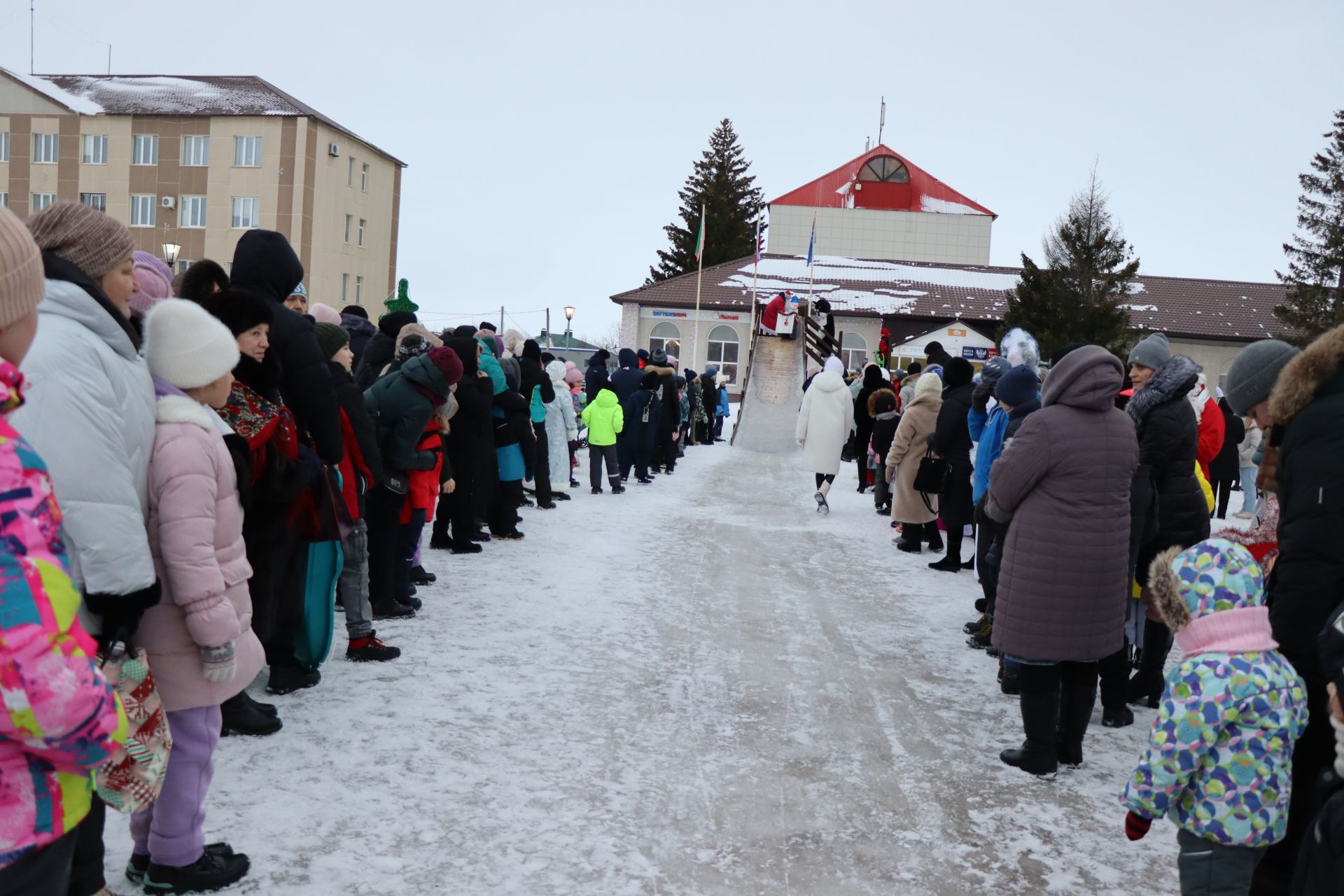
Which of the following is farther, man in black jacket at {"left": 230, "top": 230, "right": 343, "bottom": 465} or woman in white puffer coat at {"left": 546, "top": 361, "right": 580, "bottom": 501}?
woman in white puffer coat at {"left": 546, "top": 361, "right": 580, "bottom": 501}

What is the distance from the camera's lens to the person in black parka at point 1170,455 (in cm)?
568

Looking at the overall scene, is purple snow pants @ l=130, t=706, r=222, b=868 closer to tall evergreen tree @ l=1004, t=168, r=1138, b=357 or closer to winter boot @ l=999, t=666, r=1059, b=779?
winter boot @ l=999, t=666, r=1059, b=779

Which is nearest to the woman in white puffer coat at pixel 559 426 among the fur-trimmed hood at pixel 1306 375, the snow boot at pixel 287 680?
the snow boot at pixel 287 680

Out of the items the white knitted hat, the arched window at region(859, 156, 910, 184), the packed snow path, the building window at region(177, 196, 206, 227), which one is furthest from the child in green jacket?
the arched window at region(859, 156, 910, 184)

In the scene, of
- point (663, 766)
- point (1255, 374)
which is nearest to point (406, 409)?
point (663, 766)

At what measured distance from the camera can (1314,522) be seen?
10.5 ft

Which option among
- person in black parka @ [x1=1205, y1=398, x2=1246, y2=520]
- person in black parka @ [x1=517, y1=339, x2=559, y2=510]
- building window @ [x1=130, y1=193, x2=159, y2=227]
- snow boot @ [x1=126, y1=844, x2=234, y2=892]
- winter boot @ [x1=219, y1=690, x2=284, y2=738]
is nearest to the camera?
snow boot @ [x1=126, y1=844, x2=234, y2=892]

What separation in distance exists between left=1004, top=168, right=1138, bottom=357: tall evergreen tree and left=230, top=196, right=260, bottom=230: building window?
106 feet

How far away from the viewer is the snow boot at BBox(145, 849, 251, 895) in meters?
3.32

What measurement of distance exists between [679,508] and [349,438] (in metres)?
7.84

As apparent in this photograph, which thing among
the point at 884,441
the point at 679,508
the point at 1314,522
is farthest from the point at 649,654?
the point at 884,441

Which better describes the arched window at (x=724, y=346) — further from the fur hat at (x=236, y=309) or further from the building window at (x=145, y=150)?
the fur hat at (x=236, y=309)

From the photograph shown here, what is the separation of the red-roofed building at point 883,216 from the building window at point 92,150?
1301 inches

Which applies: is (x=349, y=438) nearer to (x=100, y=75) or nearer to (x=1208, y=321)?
(x=1208, y=321)
